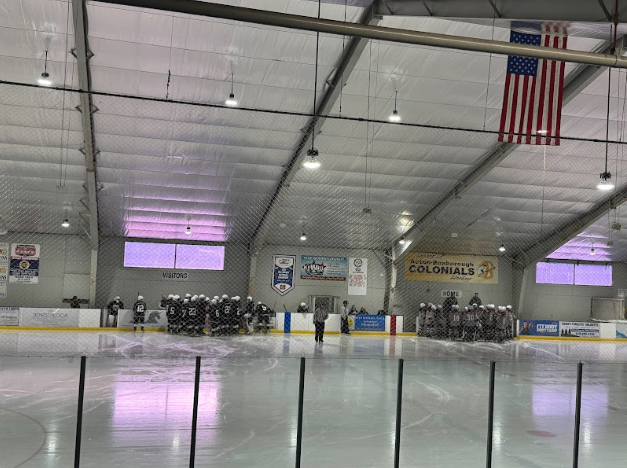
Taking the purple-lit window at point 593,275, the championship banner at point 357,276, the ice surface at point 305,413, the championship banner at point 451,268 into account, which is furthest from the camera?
the purple-lit window at point 593,275

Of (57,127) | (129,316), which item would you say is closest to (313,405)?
(57,127)

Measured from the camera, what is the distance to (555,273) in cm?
3120

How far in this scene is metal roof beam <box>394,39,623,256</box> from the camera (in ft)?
52.4

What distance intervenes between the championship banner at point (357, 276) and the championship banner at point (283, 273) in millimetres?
2832

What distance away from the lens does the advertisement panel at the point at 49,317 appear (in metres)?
24.1

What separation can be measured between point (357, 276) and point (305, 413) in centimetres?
1935

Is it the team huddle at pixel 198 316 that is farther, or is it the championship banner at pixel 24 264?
the championship banner at pixel 24 264

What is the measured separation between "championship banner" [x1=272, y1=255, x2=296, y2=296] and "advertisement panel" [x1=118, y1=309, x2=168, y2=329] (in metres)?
5.67

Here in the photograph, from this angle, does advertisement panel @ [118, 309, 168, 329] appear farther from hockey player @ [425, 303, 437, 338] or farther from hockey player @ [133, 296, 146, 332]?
hockey player @ [425, 303, 437, 338]

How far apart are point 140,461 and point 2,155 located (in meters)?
15.2

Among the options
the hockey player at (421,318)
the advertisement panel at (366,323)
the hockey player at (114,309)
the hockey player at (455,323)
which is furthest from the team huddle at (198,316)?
the hockey player at (455,323)

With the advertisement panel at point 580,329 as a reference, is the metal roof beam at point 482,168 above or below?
above

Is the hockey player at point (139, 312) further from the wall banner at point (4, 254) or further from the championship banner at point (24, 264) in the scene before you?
the wall banner at point (4, 254)

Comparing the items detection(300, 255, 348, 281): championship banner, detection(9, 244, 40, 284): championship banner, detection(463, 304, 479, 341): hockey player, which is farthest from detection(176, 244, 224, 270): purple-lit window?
detection(463, 304, 479, 341): hockey player
